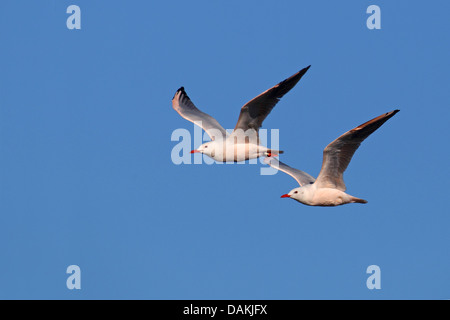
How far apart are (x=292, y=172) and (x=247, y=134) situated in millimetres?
1569

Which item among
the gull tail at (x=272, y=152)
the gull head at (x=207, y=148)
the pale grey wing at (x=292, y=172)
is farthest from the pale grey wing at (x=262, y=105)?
the pale grey wing at (x=292, y=172)

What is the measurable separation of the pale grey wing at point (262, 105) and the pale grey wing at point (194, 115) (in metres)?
1.31

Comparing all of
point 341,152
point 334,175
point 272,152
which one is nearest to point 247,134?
point 272,152

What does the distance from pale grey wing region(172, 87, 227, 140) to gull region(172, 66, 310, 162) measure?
2 cm

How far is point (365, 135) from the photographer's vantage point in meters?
14.6

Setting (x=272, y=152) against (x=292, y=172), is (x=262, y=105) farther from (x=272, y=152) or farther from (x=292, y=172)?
(x=292, y=172)

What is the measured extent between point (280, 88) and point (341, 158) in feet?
5.98

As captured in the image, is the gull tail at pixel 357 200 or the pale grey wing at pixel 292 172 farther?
the pale grey wing at pixel 292 172

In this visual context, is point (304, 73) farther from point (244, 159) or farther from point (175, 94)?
point (175, 94)

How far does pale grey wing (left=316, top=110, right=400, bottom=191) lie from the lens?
1432cm

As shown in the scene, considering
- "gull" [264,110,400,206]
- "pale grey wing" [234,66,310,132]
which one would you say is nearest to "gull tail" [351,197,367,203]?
"gull" [264,110,400,206]

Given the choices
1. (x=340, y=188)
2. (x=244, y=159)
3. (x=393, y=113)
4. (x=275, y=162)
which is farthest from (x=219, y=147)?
(x=393, y=113)

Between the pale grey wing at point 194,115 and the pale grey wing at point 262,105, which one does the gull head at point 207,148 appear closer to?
the pale grey wing at point 194,115

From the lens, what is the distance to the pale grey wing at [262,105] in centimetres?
1552
